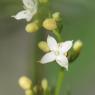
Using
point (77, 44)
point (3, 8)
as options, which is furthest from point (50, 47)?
point (3, 8)

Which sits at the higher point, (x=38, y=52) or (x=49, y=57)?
(x=49, y=57)

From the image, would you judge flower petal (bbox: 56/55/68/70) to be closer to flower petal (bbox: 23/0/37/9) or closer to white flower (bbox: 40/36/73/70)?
white flower (bbox: 40/36/73/70)

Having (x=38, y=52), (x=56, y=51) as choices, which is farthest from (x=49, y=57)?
(x=38, y=52)

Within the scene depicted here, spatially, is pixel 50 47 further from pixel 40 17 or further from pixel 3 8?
pixel 3 8

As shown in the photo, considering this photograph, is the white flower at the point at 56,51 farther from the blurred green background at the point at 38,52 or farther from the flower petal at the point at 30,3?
the blurred green background at the point at 38,52

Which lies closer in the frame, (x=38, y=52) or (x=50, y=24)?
(x=50, y=24)

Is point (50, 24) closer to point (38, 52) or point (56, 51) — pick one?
point (56, 51)

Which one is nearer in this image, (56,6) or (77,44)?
(77,44)

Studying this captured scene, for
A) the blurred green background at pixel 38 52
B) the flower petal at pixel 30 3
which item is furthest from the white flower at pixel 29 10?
the blurred green background at pixel 38 52
